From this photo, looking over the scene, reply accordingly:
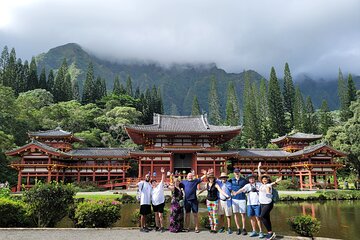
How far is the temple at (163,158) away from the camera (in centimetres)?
3052

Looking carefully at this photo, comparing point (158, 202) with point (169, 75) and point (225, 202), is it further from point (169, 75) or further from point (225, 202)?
point (169, 75)

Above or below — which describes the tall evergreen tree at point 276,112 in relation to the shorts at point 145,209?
above

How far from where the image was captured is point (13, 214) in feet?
33.0

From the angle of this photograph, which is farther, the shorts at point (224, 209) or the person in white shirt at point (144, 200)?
the person in white shirt at point (144, 200)

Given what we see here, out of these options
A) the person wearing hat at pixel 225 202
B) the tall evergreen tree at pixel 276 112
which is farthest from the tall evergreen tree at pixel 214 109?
the person wearing hat at pixel 225 202

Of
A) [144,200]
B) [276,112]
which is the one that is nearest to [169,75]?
[276,112]

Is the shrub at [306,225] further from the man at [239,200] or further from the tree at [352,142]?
the tree at [352,142]

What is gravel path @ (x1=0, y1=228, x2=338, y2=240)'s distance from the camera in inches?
323

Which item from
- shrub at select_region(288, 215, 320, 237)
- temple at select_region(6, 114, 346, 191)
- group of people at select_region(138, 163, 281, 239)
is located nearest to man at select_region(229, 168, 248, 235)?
group of people at select_region(138, 163, 281, 239)

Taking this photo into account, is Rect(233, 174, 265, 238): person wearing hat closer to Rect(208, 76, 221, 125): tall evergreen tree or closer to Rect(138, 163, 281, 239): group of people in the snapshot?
Rect(138, 163, 281, 239): group of people

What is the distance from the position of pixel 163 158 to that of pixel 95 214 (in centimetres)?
2229

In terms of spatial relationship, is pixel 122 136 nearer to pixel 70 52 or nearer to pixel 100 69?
pixel 100 69

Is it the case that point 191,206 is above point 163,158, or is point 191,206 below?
below

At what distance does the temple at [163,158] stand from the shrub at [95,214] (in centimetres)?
2066
